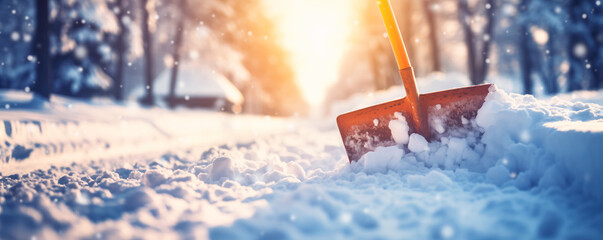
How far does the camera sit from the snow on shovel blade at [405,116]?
275 centimetres

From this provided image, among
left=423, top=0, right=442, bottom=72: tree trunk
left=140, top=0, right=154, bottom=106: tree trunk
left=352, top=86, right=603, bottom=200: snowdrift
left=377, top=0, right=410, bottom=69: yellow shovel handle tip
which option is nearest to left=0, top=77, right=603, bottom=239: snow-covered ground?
left=352, top=86, right=603, bottom=200: snowdrift

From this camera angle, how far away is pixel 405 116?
2.92m

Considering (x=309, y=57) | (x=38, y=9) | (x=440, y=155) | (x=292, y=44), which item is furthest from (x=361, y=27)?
(x=440, y=155)

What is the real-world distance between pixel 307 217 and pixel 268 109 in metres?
36.5

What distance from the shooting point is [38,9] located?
734cm

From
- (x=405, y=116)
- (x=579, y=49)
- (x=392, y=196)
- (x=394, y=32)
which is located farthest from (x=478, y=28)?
(x=392, y=196)

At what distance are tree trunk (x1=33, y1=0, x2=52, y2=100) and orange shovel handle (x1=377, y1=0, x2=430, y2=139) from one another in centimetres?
792

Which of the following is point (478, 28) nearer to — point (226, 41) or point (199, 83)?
point (226, 41)

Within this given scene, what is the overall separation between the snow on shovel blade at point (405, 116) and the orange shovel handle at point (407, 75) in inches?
2.7

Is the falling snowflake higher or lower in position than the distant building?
higher

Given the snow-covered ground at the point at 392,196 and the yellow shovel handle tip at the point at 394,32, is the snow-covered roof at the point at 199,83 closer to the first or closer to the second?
the snow-covered ground at the point at 392,196

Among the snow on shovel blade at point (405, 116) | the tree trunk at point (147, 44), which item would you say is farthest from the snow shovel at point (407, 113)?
the tree trunk at point (147, 44)

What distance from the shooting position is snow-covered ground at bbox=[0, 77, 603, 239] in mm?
1573

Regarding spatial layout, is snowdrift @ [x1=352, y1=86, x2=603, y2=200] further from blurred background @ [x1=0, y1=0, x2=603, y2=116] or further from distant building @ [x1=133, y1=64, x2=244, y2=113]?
distant building @ [x1=133, y1=64, x2=244, y2=113]
